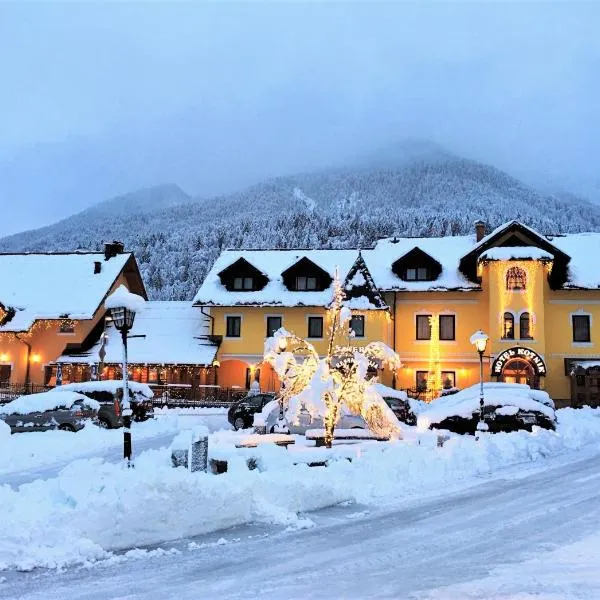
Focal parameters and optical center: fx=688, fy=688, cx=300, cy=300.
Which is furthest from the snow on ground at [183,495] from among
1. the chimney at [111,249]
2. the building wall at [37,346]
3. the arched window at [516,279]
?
the chimney at [111,249]

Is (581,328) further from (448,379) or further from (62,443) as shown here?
(62,443)

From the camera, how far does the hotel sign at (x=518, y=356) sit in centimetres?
3894

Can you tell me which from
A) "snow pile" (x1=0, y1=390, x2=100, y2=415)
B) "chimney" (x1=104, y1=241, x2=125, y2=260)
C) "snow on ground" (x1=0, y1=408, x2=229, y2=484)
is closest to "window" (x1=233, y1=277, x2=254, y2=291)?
"chimney" (x1=104, y1=241, x2=125, y2=260)

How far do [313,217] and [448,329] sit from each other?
85.4 m

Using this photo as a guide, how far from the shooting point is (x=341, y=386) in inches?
690

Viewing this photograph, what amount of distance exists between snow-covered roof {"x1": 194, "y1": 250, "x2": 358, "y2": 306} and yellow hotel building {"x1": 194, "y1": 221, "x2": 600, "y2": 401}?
104mm

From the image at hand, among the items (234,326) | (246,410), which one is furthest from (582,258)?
(246,410)

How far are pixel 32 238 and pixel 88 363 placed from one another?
104m

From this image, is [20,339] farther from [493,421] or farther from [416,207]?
[416,207]

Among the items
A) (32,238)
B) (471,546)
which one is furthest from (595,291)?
(32,238)

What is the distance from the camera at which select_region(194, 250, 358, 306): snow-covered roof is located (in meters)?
42.9

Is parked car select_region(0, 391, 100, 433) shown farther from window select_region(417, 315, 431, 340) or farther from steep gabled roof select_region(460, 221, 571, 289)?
steep gabled roof select_region(460, 221, 571, 289)

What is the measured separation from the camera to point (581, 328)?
4103 centimetres

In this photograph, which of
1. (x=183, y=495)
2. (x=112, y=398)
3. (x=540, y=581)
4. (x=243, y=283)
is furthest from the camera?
(x=243, y=283)
